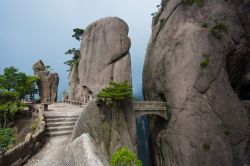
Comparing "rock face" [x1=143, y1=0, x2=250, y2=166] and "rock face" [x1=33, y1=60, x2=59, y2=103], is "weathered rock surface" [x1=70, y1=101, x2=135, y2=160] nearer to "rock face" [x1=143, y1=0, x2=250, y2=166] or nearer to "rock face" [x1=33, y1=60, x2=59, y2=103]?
"rock face" [x1=143, y1=0, x2=250, y2=166]

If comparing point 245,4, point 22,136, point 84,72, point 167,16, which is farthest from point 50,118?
point 245,4

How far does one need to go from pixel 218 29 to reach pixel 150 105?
15469mm

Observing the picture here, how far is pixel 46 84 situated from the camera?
4041cm

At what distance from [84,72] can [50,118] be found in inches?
635

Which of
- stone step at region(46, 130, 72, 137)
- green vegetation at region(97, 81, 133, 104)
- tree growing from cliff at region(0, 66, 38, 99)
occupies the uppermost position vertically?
tree growing from cliff at region(0, 66, 38, 99)

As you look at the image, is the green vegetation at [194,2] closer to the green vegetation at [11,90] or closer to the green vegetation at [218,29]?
the green vegetation at [218,29]

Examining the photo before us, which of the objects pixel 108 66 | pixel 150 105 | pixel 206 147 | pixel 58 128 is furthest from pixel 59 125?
pixel 206 147

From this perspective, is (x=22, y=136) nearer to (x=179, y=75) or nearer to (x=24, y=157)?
(x=24, y=157)

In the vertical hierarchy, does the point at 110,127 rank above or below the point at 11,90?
below

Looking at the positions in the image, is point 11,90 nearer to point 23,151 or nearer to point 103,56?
point 103,56

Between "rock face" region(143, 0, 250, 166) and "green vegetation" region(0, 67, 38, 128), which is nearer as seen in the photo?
"green vegetation" region(0, 67, 38, 128)

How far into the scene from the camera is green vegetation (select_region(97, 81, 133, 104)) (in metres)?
23.4

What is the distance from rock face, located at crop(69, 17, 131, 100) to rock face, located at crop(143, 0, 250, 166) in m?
6.49

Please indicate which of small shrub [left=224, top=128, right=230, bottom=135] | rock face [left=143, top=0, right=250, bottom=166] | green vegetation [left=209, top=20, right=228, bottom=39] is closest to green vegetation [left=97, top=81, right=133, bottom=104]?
rock face [left=143, top=0, right=250, bottom=166]
